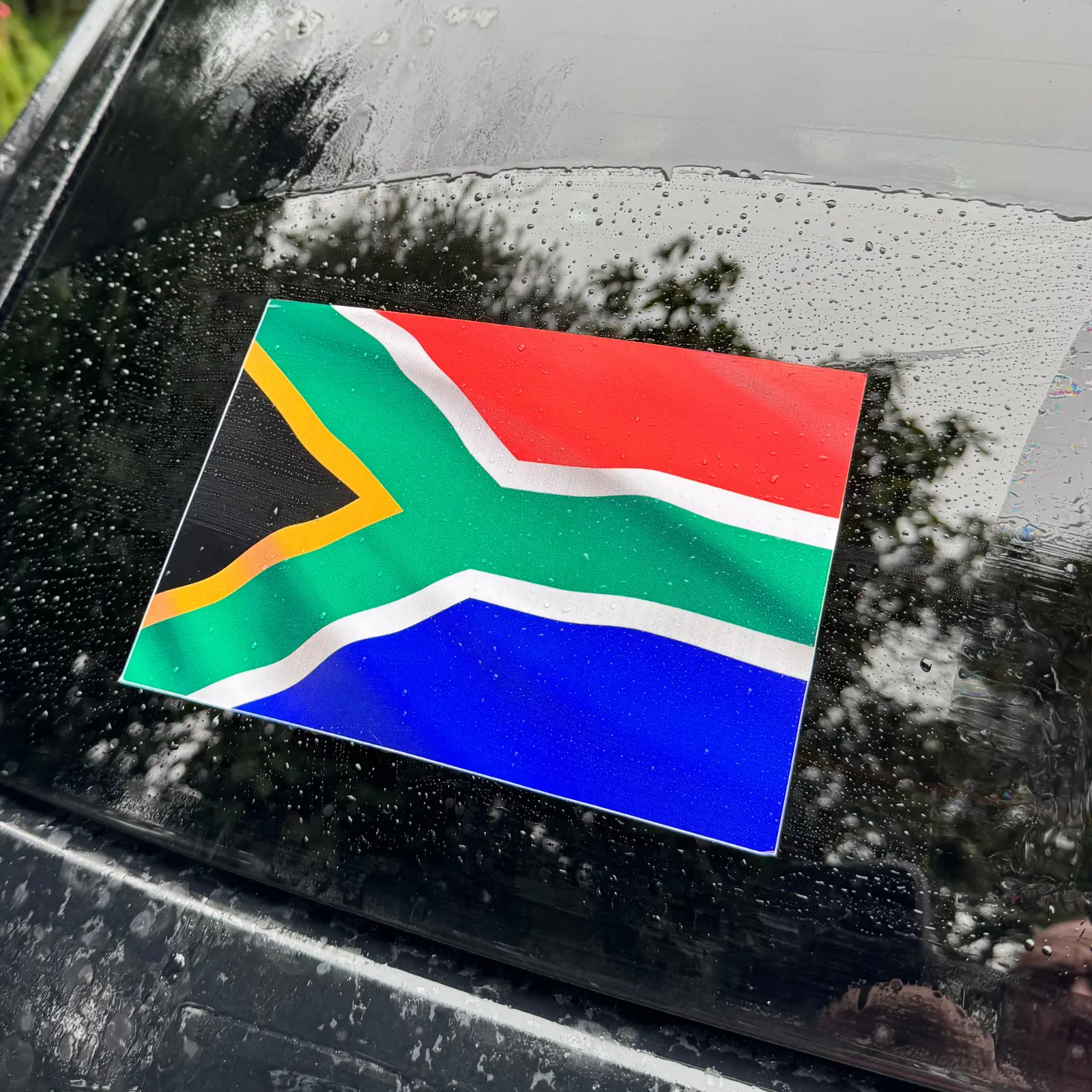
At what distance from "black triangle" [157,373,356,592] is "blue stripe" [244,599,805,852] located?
273 mm

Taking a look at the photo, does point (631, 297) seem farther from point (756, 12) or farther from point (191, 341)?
point (191, 341)

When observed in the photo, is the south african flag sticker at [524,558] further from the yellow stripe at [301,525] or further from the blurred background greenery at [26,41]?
the blurred background greenery at [26,41]

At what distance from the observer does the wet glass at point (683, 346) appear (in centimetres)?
85

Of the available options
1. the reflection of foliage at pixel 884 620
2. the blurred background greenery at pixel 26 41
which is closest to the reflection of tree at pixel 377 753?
the reflection of foliage at pixel 884 620

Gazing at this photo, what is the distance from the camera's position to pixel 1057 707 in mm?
847

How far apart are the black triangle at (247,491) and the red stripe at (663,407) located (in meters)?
0.27

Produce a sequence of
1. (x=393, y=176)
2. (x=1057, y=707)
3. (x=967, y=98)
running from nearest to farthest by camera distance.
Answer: (x=1057, y=707) → (x=967, y=98) → (x=393, y=176)

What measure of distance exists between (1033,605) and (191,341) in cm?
132

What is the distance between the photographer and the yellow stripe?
A: 1136 mm

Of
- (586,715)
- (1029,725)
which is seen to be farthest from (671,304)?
(1029,725)

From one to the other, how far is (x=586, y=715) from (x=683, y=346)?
53cm

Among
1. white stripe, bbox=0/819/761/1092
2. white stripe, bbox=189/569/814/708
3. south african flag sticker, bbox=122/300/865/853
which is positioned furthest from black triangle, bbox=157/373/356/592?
white stripe, bbox=0/819/761/1092

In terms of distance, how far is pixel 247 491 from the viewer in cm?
123

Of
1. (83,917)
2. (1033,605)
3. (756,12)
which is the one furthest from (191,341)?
(1033,605)
